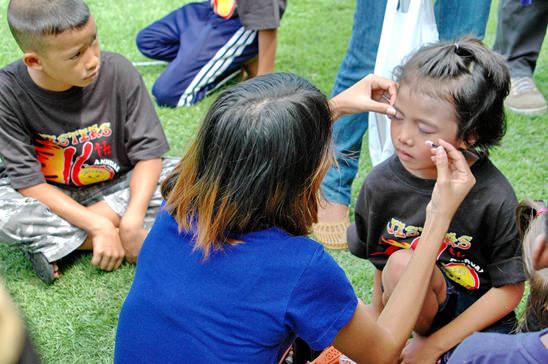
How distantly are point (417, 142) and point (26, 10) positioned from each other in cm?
143

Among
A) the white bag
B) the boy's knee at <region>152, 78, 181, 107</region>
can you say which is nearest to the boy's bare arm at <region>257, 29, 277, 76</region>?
the boy's knee at <region>152, 78, 181, 107</region>

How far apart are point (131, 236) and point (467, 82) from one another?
1327 mm

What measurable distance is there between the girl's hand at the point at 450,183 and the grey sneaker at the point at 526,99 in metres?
2.01

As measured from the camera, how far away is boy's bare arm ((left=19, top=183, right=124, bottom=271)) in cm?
256

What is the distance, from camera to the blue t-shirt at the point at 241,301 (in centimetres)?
146

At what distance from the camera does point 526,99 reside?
3633mm

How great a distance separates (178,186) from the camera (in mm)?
1600

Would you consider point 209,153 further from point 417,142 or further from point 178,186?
point 417,142

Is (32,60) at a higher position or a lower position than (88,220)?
higher

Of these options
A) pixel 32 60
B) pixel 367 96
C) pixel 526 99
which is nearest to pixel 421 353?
pixel 367 96

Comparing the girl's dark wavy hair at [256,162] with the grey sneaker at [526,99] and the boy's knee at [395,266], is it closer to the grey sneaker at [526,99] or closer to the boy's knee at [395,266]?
the boy's knee at [395,266]

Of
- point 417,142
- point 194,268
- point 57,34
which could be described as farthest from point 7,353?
point 57,34

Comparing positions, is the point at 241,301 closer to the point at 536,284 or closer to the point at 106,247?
the point at 536,284

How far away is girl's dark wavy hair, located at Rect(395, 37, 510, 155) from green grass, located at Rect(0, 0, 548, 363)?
0.82 meters
